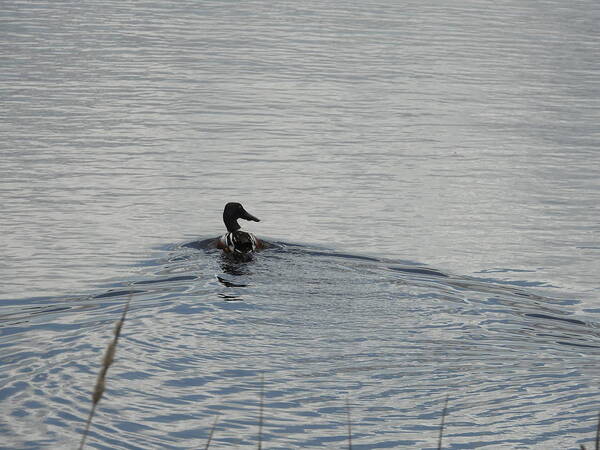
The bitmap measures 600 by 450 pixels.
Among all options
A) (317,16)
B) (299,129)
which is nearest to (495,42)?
(317,16)

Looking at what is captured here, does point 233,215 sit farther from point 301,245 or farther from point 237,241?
point 237,241

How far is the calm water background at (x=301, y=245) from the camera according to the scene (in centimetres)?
796

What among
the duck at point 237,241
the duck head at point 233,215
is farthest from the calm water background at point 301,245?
the duck head at point 233,215

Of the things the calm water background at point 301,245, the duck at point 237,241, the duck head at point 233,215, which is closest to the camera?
the calm water background at point 301,245

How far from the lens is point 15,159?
17516 millimetres

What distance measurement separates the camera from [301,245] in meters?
13.3

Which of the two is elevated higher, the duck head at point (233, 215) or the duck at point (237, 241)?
the duck head at point (233, 215)

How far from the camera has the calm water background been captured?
796cm

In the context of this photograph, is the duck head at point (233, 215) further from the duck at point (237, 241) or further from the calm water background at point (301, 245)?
the calm water background at point (301, 245)

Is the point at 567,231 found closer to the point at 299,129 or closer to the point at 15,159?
the point at 299,129

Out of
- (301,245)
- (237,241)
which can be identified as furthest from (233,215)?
(237,241)

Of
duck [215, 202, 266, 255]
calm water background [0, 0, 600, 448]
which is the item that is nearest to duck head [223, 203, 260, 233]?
duck [215, 202, 266, 255]

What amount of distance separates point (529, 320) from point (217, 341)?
317cm

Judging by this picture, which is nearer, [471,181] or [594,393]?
[594,393]
